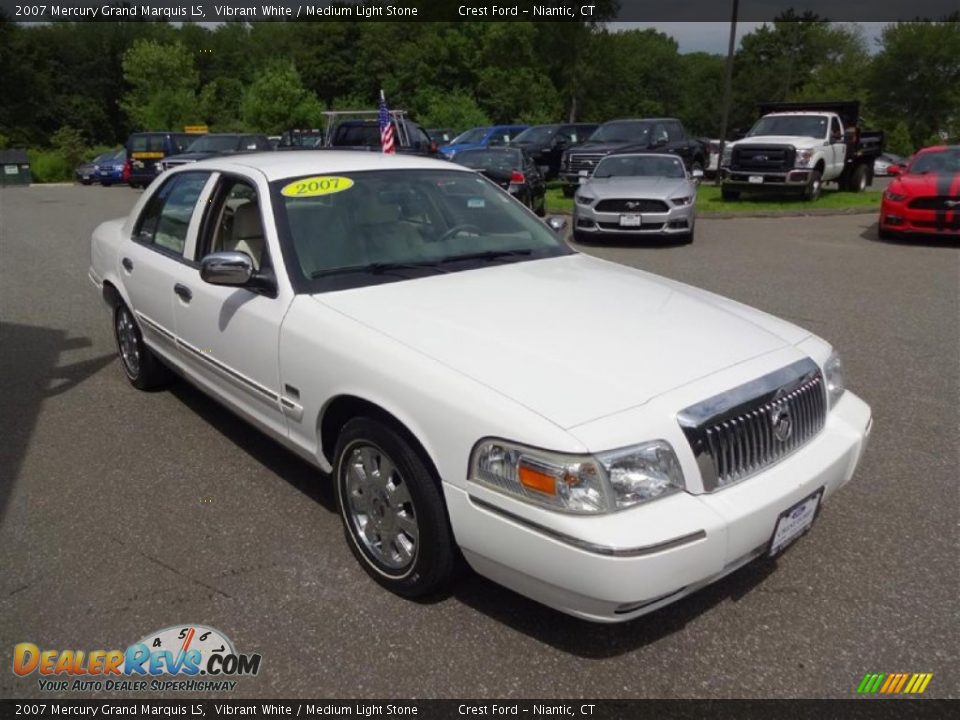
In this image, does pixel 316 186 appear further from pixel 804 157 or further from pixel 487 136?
pixel 487 136

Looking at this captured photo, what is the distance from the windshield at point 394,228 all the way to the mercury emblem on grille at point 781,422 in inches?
63.3

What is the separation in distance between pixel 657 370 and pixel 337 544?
164 centimetres

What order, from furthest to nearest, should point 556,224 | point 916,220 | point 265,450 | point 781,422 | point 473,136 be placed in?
point 473,136 → point 916,220 → point 556,224 → point 265,450 → point 781,422

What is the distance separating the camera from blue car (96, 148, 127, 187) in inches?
1141

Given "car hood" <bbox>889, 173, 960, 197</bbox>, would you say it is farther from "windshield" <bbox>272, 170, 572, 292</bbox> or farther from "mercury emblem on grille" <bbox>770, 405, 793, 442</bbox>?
"mercury emblem on grille" <bbox>770, 405, 793, 442</bbox>

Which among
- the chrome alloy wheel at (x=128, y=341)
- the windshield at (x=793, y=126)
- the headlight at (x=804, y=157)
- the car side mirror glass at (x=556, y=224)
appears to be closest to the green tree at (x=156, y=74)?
the windshield at (x=793, y=126)

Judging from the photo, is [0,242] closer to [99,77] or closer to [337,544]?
[337,544]

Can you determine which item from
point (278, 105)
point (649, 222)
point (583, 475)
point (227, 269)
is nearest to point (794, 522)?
point (583, 475)

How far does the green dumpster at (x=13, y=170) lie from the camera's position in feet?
111

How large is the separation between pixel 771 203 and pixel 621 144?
12.6 ft

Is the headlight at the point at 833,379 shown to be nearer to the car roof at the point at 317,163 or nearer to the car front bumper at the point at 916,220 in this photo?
the car roof at the point at 317,163

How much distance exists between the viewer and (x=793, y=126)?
55.9 ft

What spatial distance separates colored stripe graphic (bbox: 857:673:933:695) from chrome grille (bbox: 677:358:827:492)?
77 cm
